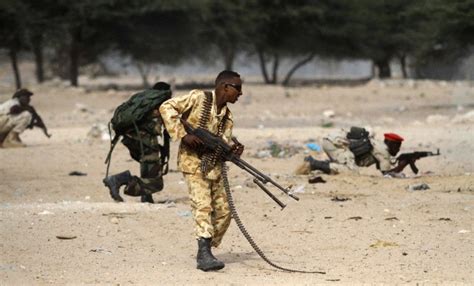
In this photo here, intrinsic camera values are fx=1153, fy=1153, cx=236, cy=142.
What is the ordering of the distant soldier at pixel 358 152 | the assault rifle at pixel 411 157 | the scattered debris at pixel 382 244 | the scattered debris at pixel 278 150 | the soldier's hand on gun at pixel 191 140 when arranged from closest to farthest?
the soldier's hand on gun at pixel 191 140
the scattered debris at pixel 382 244
the distant soldier at pixel 358 152
the assault rifle at pixel 411 157
the scattered debris at pixel 278 150

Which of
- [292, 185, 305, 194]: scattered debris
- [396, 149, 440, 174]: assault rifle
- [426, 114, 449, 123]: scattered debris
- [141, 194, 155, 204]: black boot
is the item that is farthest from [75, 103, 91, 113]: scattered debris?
[141, 194, 155, 204]: black boot

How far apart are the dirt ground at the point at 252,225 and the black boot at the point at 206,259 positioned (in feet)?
0.20

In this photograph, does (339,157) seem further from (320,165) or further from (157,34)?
(157,34)

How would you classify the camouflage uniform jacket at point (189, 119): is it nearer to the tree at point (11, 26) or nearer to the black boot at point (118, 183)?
the black boot at point (118, 183)

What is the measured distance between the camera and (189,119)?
281 inches

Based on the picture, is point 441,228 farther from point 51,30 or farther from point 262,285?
point 51,30

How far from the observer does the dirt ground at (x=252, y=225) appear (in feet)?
23.5

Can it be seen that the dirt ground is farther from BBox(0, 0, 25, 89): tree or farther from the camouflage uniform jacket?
BBox(0, 0, 25, 89): tree

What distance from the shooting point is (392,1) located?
141 feet

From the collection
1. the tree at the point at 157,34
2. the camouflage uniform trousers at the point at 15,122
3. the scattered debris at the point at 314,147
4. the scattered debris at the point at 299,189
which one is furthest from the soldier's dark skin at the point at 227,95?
the tree at the point at 157,34

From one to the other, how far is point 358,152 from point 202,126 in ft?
16.8

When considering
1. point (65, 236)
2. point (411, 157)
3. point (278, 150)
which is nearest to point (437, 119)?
point (278, 150)

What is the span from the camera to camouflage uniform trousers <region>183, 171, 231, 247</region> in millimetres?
7109

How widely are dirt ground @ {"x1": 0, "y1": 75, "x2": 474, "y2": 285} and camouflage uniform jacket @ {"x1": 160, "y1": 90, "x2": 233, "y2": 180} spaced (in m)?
0.66
